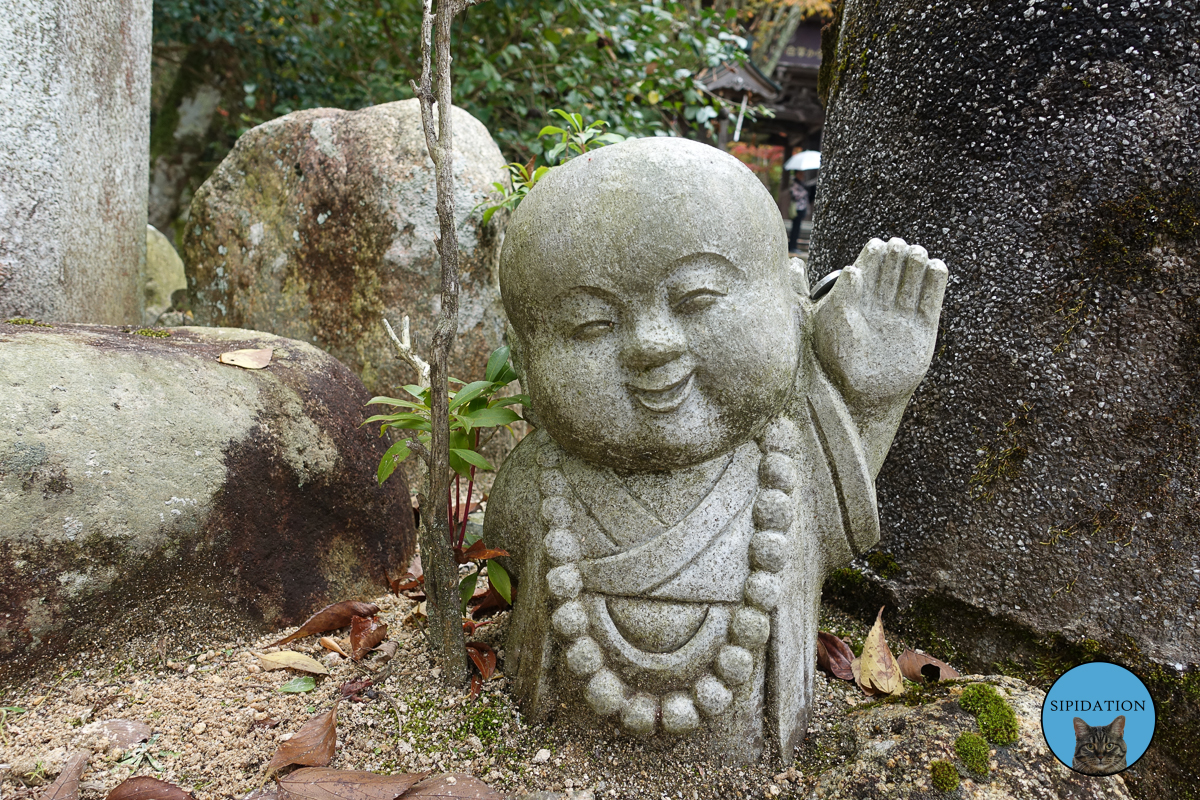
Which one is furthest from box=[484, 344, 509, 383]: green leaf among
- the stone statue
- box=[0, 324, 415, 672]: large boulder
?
box=[0, 324, 415, 672]: large boulder

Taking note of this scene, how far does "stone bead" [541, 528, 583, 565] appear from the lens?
6.02 feet

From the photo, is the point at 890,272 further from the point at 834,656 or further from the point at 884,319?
the point at 834,656

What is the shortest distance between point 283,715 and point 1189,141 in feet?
8.92

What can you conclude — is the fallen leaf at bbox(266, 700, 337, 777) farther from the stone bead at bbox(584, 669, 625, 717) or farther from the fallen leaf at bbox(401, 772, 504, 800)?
the stone bead at bbox(584, 669, 625, 717)

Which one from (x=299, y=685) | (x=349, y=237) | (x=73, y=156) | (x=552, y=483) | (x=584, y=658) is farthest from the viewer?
(x=349, y=237)

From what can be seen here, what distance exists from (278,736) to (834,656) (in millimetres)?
1567

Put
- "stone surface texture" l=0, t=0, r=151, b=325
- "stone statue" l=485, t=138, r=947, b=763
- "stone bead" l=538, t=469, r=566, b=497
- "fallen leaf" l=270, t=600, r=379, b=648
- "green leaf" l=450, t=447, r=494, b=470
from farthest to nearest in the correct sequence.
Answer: "stone surface texture" l=0, t=0, r=151, b=325 → "fallen leaf" l=270, t=600, r=379, b=648 → "green leaf" l=450, t=447, r=494, b=470 → "stone bead" l=538, t=469, r=566, b=497 → "stone statue" l=485, t=138, r=947, b=763

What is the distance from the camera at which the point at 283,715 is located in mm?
1899

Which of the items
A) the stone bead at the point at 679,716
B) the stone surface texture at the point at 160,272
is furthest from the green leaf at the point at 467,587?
the stone surface texture at the point at 160,272

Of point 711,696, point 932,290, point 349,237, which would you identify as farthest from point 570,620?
point 349,237

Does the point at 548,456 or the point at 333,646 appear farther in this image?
the point at 333,646

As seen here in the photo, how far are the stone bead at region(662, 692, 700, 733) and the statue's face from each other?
55 cm

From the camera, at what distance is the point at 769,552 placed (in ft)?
5.79

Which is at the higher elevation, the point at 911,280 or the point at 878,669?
the point at 911,280
